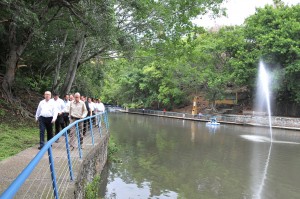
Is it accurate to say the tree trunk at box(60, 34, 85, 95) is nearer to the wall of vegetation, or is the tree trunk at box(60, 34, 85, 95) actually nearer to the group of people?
the wall of vegetation

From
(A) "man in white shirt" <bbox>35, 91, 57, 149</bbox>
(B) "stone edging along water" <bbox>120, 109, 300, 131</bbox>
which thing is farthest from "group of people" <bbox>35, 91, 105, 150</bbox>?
(B) "stone edging along water" <bbox>120, 109, 300, 131</bbox>

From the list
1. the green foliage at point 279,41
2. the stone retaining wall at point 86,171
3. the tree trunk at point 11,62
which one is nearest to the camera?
the stone retaining wall at point 86,171

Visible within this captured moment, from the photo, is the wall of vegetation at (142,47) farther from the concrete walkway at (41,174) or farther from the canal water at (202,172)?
the canal water at (202,172)

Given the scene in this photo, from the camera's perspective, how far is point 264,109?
135 feet

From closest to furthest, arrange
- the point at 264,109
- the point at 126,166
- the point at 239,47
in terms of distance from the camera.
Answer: the point at 126,166 < the point at 239,47 < the point at 264,109

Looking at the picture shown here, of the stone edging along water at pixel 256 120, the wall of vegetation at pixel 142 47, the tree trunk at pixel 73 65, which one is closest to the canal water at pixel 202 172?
the tree trunk at pixel 73 65

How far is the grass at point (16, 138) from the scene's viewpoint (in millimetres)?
8400

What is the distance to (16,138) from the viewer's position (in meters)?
10.3

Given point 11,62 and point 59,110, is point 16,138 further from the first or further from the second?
point 11,62

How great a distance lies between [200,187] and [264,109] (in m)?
32.9

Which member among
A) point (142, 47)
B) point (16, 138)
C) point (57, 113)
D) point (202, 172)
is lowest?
point (202, 172)

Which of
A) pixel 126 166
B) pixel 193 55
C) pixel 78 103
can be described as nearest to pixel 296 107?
pixel 193 55

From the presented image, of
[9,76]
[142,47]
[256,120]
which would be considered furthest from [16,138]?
[256,120]

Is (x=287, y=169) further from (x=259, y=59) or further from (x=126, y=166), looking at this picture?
(x=259, y=59)
